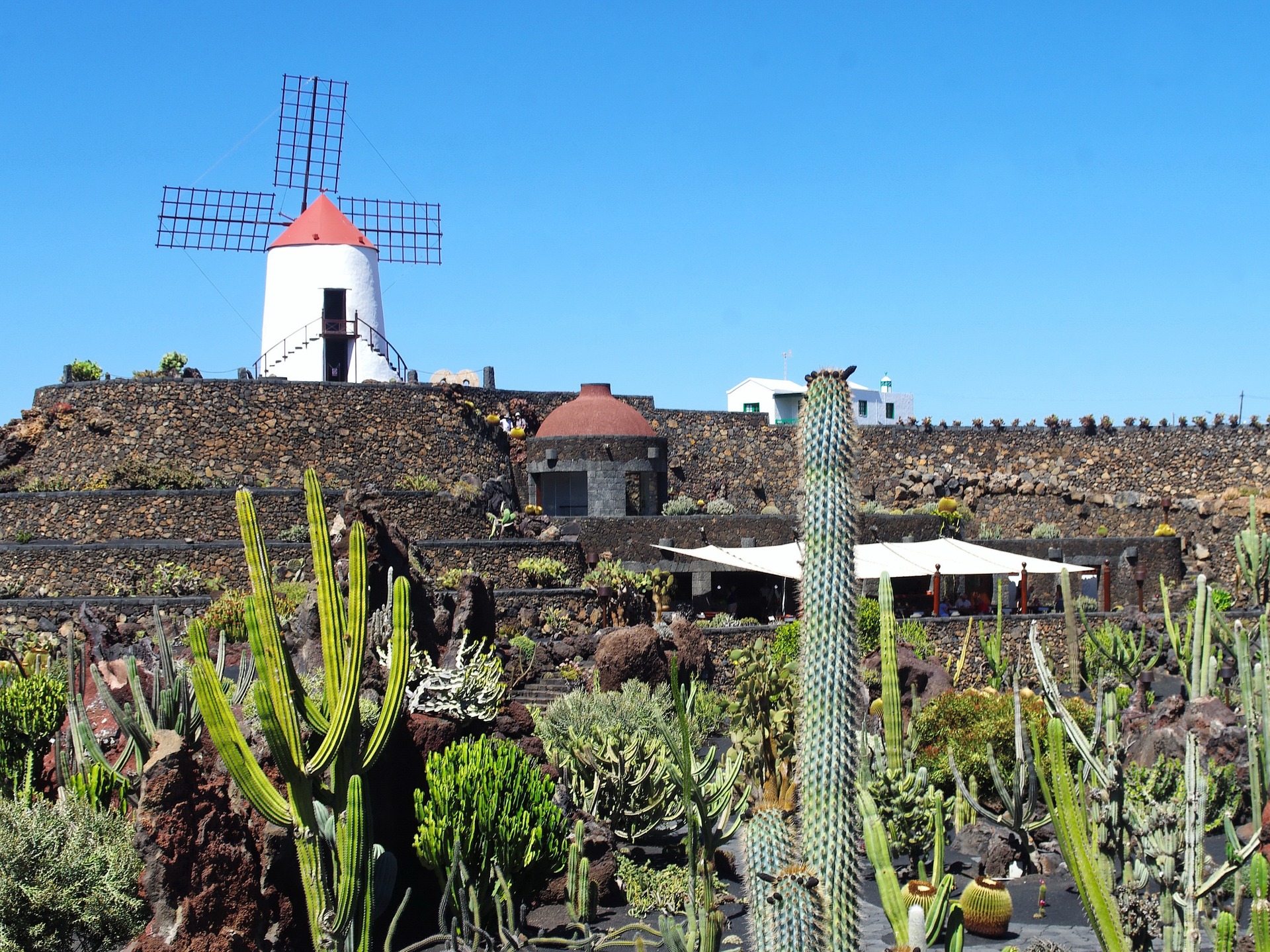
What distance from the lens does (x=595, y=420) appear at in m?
26.3

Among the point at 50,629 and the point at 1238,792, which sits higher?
the point at 50,629

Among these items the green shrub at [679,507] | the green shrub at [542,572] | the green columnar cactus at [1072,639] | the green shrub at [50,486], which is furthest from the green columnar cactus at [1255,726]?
the green shrub at [50,486]

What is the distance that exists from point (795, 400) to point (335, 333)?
14.5 m

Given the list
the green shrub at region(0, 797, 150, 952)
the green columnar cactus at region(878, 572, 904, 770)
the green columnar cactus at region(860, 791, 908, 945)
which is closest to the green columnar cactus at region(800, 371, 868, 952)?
the green columnar cactus at region(860, 791, 908, 945)

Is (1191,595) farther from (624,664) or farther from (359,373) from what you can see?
(359,373)

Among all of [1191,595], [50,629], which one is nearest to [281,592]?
[50,629]

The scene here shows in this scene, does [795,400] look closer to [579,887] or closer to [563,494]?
[563,494]

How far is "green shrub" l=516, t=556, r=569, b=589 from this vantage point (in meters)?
21.0

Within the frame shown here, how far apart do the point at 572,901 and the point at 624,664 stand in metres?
6.07

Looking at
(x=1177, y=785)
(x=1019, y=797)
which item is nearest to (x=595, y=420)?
(x=1019, y=797)

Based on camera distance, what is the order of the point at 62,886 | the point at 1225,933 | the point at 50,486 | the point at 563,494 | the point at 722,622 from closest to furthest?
the point at 1225,933, the point at 62,886, the point at 722,622, the point at 50,486, the point at 563,494

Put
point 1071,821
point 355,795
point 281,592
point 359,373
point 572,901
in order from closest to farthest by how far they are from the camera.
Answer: point 1071,821
point 355,795
point 572,901
point 281,592
point 359,373

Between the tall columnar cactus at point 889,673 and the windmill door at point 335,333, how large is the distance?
819 inches

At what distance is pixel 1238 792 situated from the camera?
11344mm
